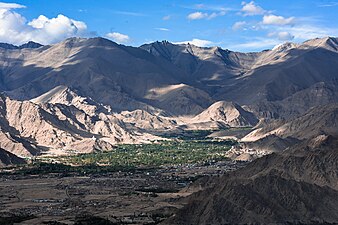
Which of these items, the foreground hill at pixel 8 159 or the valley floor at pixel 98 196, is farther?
the foreground hill at pixel 8 159

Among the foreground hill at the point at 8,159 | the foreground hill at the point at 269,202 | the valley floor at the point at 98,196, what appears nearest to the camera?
the foreground hill at the point at 269,202

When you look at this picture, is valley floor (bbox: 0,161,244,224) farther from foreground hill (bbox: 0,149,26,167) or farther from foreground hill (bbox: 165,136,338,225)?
foreground hill (bbox: 0,149,26,167)

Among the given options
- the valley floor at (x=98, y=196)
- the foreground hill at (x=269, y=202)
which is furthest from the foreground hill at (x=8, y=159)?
the foreground hill at (x=269, y=202)

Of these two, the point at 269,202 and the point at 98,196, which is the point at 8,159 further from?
the point at 269,202

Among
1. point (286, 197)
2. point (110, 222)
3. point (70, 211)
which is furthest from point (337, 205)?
point (70, 211)

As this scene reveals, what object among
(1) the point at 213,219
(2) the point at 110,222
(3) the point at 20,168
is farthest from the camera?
(3) the point at 20,168

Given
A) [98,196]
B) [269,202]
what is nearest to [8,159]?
[98,196]

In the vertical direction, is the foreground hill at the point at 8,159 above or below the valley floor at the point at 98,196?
above

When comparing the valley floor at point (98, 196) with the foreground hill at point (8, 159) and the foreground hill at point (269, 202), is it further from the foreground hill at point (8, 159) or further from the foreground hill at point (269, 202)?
the foreground hill at point (8, 159)

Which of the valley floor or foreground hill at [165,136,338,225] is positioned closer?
foreground hill at [165,136,338,225]

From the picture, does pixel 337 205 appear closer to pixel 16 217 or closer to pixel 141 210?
pixel 141 210

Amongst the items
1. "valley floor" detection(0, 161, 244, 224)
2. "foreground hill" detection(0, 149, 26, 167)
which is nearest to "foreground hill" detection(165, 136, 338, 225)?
"valley floor" detection(0, 161, 244, 224)
